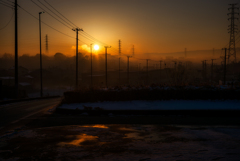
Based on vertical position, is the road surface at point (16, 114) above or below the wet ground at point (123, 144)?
below

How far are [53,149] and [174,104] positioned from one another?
10.2 m

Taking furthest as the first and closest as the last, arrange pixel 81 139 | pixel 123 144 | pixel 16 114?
pixel 16 114 → pixel 81 139 → pixel 123 144

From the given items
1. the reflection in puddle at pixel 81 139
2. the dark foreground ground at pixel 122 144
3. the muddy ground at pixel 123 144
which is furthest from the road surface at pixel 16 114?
the reflection in puddle at pixel 81 139

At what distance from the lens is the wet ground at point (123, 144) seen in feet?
18.6

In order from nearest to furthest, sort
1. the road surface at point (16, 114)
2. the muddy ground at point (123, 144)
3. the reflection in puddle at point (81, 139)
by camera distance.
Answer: the muddy ground at point (123, 144) → the reflection in puddle at point (81, 139) → the road surface at point (16, 114)

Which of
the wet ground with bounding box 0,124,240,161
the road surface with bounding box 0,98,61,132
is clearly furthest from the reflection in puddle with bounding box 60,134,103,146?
the road surface with bounding box 0,98,61,132

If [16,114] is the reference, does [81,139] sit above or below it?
above

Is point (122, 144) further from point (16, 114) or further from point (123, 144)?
point (16, 114)

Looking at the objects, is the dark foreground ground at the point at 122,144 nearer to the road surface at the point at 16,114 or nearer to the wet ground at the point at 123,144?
the wet ground at the point at 123,144

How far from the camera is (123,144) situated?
6.79 m

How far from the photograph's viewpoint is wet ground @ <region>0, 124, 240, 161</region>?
5668 mm

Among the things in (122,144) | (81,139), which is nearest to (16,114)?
(81,139)

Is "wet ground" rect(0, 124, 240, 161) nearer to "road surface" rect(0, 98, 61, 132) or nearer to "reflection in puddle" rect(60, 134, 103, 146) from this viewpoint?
"reflection in puddle" rect(60, 134, 103, 146)

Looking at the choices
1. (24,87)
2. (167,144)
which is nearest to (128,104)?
(167,144)
